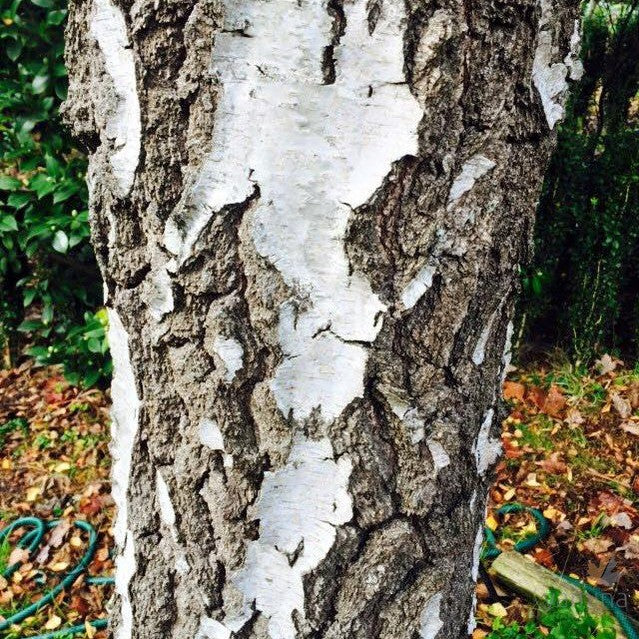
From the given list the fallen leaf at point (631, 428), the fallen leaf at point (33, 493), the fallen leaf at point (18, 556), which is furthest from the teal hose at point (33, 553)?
the fallen leaf at point (631, 428)

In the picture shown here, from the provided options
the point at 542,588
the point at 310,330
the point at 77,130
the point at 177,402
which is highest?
the point at 77,130

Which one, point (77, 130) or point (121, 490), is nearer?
point (77, 130)

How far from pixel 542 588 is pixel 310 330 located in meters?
1.59

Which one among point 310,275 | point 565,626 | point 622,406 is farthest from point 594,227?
point 310,275

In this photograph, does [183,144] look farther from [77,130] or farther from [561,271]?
[561,271]

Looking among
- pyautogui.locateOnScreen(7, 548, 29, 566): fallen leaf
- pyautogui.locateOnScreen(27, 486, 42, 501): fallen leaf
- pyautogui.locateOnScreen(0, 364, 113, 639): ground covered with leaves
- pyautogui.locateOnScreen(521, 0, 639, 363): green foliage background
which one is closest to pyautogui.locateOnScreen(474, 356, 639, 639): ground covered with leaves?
pyautogui.locateOnScreen(521, 0, 639, 363): green foliage background

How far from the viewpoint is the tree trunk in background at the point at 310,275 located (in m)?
0.85

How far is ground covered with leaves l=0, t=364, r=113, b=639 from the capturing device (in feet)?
7.76

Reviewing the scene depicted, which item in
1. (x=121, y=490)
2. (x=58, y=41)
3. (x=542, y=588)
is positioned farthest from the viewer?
(x=58, y=41)

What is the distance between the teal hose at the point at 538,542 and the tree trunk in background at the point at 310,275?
109cm

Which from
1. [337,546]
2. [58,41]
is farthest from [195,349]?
[58,41]

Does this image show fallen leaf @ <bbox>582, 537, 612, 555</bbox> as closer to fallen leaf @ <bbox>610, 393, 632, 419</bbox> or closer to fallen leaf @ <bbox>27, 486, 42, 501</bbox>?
fallen leaf @ <bbox>610, 393, 632, 419</bbox>

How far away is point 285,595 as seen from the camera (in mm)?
1056

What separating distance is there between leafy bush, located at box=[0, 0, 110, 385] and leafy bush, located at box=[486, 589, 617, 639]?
206cm
